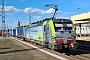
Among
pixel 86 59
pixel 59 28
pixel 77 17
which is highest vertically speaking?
pixel 77 17

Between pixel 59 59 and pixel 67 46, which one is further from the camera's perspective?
pixel 67 46

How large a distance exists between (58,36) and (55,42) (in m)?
0.58

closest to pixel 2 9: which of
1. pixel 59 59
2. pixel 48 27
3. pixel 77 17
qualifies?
pixel 77 17

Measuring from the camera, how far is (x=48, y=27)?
19.4m

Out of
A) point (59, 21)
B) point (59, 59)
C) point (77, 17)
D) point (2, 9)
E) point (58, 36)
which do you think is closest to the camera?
point (59, 59)

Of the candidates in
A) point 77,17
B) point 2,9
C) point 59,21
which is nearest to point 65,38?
point 59,21

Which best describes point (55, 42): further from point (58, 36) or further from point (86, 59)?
point (86, 59)

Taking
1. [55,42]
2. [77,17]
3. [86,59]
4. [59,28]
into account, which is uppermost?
[77,17]

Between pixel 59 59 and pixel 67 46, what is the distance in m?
3.96

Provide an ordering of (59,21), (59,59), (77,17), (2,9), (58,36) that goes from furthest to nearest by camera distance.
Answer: (2,9) < (77,17) < (59,21) < (58,36) < (59,59)

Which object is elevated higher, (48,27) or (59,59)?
(48,27)

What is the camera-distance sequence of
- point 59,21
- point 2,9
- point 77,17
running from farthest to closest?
point 2,9 → point 77,17 → point 59,21

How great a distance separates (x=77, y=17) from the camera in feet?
157

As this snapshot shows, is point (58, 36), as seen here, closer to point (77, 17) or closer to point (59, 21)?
point (59, 21)
